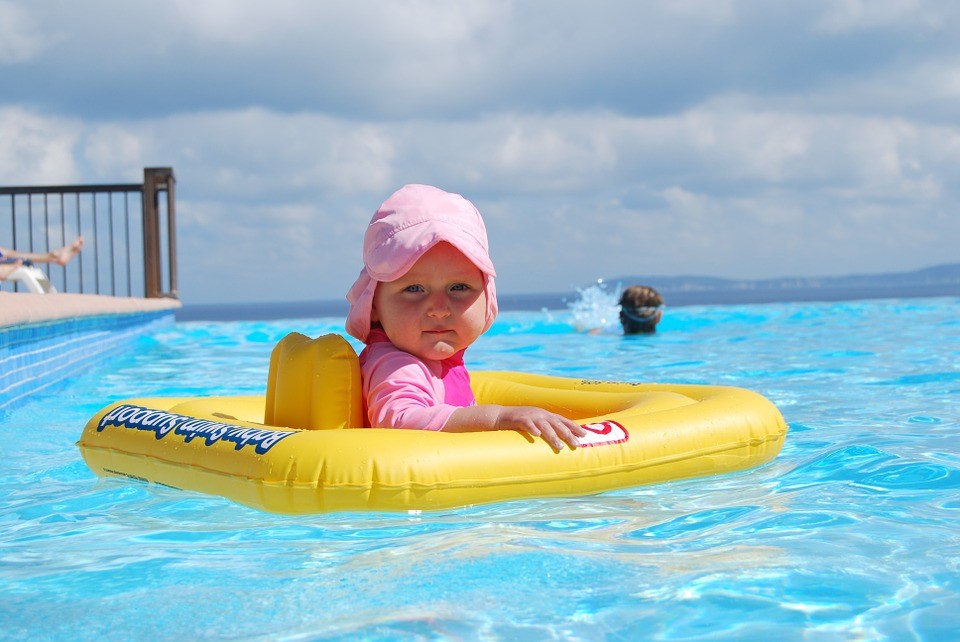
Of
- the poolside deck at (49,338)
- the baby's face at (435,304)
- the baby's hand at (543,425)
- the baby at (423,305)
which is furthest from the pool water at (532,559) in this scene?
the poolside deck at (49,338)

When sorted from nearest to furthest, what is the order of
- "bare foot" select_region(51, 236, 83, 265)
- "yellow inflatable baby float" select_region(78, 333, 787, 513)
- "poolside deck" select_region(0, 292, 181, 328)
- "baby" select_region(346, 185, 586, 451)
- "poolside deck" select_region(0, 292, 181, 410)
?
"yellow inflatable baby float" select_region(78, 333, 787, 513) < "baby" select_region(346, 185, 586, 451) < "poolside deck" select_region(0, 292, 181, 328) < "poolside deck" select_region(0, 292, 181, 410) < "bare foot" select_region(51, 236, 83, 265)

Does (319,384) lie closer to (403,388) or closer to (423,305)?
(403,388)

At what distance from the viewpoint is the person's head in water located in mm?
10852

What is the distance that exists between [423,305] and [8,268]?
7.08 m

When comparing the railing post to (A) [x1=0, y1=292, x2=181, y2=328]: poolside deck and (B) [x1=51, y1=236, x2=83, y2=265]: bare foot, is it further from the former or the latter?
Result: (A) [x1=0, y1=292, x2=181, y2=328]: poolside deck

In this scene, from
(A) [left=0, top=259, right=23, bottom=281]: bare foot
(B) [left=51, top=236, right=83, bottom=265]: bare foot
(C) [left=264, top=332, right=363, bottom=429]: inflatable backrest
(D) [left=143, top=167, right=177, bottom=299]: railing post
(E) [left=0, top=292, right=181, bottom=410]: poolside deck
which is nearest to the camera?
(C) [left=264, top=332, right=363, bottom=429]: inflatable backrest

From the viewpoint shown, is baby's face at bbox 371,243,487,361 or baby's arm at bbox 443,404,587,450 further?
baby's face at bbox 371,243,487,361

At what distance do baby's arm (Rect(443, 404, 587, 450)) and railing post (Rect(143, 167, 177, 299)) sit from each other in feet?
32.4

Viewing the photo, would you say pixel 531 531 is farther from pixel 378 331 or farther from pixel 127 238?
pixel 127 238

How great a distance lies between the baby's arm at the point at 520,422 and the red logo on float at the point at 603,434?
2cm

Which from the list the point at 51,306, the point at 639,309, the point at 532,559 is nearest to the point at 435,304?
the point at 532,559

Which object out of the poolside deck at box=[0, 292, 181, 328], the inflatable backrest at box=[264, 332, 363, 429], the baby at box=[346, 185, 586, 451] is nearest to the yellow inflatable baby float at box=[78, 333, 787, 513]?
the inflatable backrest at box=[264, 332, 363, 429]

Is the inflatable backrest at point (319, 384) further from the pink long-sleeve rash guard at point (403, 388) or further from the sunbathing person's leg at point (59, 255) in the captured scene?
the sunbathing person's leg at point (59, 255)

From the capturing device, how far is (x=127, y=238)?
11.6 meters
